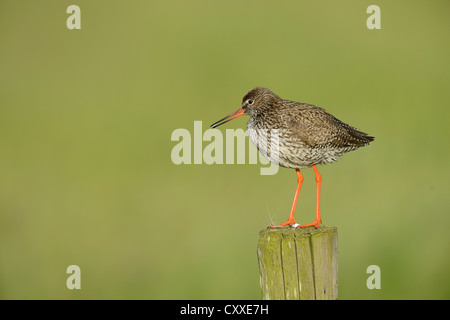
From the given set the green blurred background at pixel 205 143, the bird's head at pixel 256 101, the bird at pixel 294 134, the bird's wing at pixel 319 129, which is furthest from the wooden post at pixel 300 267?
the bird's head at pixel 256 101

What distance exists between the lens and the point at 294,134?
6645 mm

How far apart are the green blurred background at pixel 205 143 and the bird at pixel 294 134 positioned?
29.3 inches

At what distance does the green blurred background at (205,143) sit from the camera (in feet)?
30.6

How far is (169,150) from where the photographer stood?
1276cm

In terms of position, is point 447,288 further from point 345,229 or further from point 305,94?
point 305,94

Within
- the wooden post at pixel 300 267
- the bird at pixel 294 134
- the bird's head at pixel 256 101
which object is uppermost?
the bird's head at pixel 256 101

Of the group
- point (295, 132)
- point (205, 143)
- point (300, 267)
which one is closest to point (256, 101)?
point (295, 132)

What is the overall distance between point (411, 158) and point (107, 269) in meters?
6.40

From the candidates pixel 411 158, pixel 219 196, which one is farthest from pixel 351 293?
pixel 411 158

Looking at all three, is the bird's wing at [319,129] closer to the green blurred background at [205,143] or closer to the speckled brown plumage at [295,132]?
the speckled brown plumage at [295,132]

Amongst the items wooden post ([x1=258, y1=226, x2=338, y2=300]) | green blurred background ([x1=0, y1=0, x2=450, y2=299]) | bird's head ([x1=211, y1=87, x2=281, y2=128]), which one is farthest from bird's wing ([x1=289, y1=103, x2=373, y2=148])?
wooden post ([x1=258, y1=226, x2=338, y2=300])

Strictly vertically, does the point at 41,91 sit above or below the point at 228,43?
below

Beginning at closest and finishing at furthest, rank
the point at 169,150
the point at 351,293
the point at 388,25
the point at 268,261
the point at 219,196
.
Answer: the point at 268,261
the point at 351,293
the point at 219,196
the point at 169,150
the point at 388,25

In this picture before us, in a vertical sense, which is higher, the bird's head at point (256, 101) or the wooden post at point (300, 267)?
the bird's head at point (256, 101)
